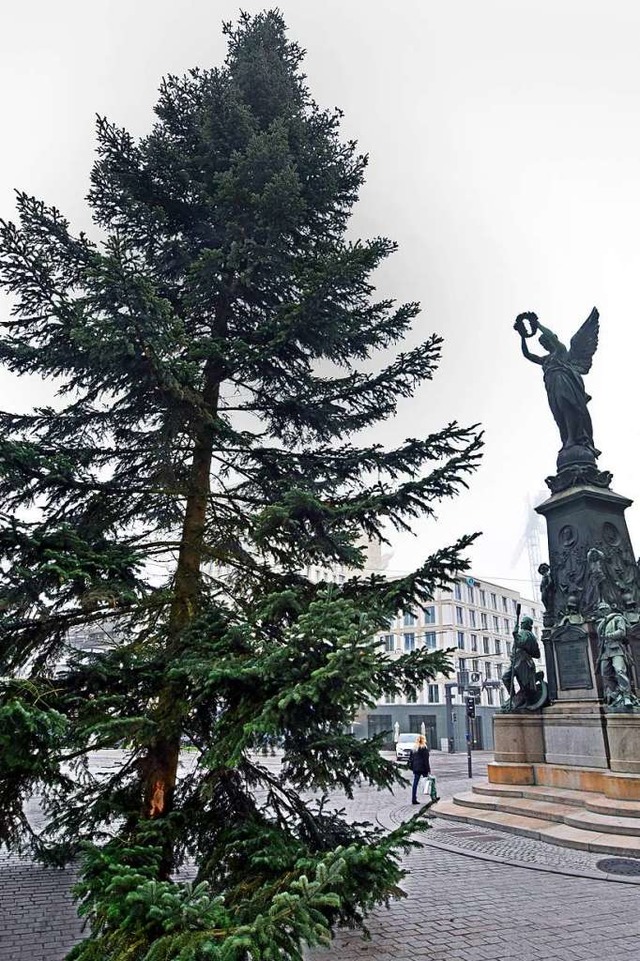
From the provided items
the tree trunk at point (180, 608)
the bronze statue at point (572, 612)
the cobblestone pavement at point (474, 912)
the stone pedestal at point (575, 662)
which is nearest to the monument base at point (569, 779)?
the stone pedestal at point (575, 662)

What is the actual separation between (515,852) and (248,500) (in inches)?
310

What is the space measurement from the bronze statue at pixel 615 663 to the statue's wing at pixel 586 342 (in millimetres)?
7880

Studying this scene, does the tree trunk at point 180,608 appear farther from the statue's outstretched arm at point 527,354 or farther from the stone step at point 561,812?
the statue's outstretched arm at point 527,354

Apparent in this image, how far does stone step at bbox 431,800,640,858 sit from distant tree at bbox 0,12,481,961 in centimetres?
624

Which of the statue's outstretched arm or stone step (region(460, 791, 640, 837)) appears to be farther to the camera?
the statue's outstretched arm

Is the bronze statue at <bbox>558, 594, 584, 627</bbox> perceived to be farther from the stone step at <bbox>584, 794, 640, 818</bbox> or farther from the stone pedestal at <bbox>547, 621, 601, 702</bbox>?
the stone step at <bbox>584, 794, 640, 818</bbox>

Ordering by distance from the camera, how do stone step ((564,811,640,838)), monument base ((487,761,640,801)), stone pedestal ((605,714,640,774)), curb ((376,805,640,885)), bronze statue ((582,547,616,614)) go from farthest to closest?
bronze statue ((582,547,616,614)) → stone pedestal ((605,714,640,774)) → monument base ((487,761,640,801)) → stone step ((564,811,640,838)) → curb ((376,805,640,885))

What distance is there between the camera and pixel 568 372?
16.9m

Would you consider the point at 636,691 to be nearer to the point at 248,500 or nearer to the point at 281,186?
the point at 248,500

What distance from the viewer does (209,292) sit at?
6.99 meters

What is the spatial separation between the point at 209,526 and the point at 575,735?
1095 cm

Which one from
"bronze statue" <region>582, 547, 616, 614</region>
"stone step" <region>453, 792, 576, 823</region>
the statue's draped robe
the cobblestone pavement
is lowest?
the cobblestone pavement

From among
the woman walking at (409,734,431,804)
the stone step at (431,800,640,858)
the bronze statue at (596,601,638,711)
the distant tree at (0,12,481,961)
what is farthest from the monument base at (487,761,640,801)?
the distant tree at (0,12,481,961)

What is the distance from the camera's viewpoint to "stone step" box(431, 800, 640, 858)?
9523 millimetres
